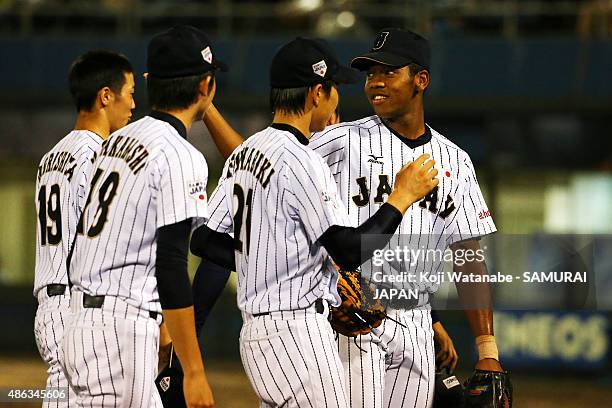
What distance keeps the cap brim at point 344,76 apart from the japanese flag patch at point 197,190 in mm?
729

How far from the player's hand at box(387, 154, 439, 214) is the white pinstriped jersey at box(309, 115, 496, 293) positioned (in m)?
0.71

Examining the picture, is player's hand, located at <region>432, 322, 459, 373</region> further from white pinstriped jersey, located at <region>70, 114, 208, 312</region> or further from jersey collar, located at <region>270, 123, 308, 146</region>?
white pinstriped jersey, located at <region>70, 114, 208, 312</region>

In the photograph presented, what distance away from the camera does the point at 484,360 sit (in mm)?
5211

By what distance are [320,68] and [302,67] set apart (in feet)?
0.24

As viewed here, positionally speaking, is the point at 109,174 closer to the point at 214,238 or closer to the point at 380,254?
the point at 214,238

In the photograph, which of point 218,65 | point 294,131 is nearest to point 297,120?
point 294,131

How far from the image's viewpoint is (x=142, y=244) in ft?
12.9

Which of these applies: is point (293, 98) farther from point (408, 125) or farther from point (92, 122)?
point (92, 122)

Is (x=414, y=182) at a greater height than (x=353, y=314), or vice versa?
(x=414, y=182)

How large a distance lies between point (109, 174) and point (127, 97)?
142 cm

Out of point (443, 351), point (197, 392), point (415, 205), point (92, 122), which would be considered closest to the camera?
point (197, 392)

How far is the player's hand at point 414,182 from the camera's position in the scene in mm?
4258

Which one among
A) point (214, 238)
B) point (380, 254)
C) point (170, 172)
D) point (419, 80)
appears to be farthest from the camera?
point (419, 80)

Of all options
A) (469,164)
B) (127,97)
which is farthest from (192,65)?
(469,164)
